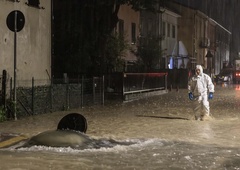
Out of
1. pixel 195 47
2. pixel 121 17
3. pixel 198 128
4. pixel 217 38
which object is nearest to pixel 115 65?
pixel 121 17

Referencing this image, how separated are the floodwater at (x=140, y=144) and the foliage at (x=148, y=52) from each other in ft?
51.8

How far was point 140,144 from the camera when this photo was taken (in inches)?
412

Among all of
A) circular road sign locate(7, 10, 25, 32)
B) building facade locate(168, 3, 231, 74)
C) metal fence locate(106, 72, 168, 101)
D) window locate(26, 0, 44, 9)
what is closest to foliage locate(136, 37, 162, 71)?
metal fence locate(106, 72, 168, 101)

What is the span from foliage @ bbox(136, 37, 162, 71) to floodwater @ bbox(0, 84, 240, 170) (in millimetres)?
15786

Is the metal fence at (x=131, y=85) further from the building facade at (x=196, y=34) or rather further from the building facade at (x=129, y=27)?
the building facade at (x=196, y=34)

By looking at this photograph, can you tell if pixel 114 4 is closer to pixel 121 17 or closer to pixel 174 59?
pixel 121 17

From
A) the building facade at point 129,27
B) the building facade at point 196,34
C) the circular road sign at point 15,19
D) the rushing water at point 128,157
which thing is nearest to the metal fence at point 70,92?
the circular road sign at point 15,19

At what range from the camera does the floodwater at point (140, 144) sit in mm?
8477

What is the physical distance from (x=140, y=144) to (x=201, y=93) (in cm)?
544

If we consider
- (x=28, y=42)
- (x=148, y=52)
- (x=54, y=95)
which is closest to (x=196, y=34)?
(x=148, y=52)

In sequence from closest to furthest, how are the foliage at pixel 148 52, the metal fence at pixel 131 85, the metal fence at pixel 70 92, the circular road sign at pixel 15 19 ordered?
the circular road sign at pixel 15 19
the metal fence at pixel 70 92
the metal fence at pixel 131 85
the foliage at pixel 148 52

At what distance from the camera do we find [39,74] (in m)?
19.4

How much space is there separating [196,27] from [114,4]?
2740 centimetres

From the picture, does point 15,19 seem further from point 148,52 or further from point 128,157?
point 148,52
